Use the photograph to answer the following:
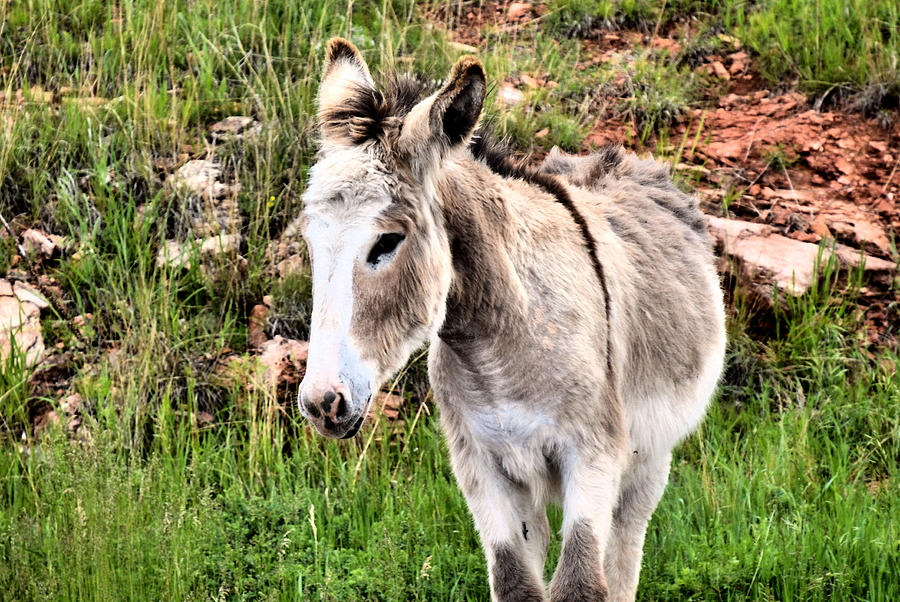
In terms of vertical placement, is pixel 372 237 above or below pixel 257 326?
above

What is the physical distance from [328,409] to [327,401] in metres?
0.02

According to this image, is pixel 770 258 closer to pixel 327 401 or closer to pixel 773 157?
pixel 773 157

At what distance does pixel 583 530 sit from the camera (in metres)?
3.17

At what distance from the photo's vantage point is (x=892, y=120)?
6562mm

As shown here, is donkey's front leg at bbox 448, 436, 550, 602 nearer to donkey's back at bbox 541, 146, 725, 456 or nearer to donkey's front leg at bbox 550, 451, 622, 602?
donkey's front leg at bbox 550, 451, 622, 602

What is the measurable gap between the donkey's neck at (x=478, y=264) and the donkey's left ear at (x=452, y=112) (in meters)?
0.18

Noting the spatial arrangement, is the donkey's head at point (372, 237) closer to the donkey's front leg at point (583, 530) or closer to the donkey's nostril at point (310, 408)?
the donkey's nostril at point (310, 408)

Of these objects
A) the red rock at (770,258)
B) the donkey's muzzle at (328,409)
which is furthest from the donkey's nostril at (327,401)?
the red rock at (770,258)

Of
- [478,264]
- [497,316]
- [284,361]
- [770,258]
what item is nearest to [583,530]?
[497,316]

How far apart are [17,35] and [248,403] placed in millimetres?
3165

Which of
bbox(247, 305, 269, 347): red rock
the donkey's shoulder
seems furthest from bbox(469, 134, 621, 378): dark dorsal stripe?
bbox(247, 305, 269, 347): red rock

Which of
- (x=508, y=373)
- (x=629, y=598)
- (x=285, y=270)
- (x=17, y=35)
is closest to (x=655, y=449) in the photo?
(x=629, y=598)

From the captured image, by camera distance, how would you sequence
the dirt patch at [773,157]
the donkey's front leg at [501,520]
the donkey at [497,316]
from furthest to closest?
the dirt patch at [773,157] → the donkey's front leg at [501,520] → the donkey at [497,316]

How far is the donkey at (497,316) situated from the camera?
2.76m
